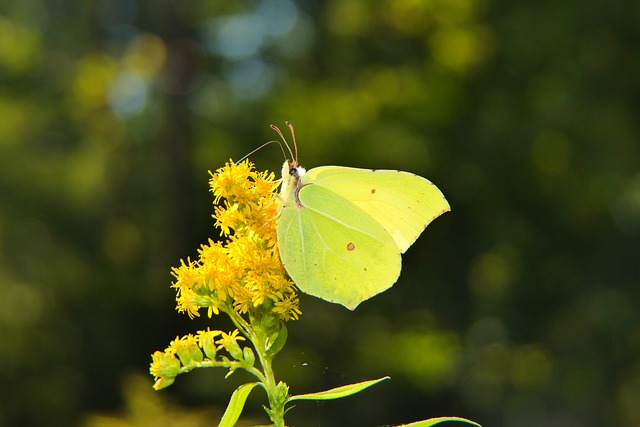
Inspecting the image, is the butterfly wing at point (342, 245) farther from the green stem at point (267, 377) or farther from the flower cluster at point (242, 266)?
the green stem at point (267, 377)

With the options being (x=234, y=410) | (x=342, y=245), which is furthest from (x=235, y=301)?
(x=342, y=245)

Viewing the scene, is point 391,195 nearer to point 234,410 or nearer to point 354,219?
point 354,219

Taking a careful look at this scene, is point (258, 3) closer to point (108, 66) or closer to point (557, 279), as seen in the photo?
point (108, 66)

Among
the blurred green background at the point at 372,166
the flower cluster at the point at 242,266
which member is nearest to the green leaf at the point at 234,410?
the flower cluster at the point at 242,266

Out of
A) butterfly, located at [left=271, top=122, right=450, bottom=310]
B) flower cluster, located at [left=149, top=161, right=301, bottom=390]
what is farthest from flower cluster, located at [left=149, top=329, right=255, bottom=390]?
butterfly, located at [left=271, top=122, right=450, bottom=310]

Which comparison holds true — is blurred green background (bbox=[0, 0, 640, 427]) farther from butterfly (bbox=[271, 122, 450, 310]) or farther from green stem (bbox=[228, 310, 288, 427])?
green stem (bbox=[228, 310, 288, 427])

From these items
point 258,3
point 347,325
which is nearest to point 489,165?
point 347,325
